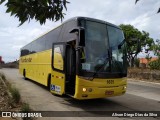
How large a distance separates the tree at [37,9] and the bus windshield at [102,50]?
5793mm

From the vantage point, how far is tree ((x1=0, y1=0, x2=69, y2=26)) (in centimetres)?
380

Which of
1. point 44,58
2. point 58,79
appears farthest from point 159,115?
point 44,58

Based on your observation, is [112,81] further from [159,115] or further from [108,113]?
[159,115]

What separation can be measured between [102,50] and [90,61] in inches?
29.1

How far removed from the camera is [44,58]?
1576cm

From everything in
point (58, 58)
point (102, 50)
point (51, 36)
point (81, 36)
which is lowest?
point (58, 58)

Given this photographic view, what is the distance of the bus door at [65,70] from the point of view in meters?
10.8

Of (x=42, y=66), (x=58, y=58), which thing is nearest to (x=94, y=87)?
(x=58, y=58)

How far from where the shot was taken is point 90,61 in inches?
398

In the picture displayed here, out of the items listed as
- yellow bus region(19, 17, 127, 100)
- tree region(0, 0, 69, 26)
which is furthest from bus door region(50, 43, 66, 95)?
tree region(0, 0, 69, 26)

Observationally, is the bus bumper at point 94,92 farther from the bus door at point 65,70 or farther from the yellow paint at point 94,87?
the bus door at point 65,70

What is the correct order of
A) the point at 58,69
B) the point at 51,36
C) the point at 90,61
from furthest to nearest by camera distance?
the point at 51,36
the point at 58,69
the point at 90,61

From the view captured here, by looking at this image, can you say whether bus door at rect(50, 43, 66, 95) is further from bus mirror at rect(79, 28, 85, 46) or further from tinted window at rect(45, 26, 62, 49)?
bus mirror at rect(79, 28, 85, 46)

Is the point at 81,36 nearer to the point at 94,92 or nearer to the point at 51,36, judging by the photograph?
the point at 94,92
